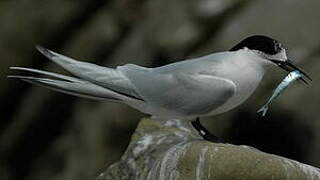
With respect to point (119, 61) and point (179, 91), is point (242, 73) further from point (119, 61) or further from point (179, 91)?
point (119, 61)

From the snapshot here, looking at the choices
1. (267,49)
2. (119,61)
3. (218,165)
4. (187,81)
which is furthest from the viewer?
(119,61)

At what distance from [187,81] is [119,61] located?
283 cm

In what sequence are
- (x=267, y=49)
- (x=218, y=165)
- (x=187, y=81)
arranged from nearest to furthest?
(x=218, y=165), (x=267, y=49), (x=187, y=81)

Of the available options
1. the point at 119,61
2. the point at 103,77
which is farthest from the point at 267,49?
the point at 119,61

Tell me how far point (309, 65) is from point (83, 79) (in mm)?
1888

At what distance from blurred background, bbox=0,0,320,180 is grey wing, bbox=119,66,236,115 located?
1.44m

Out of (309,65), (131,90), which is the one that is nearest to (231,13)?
(309,65)

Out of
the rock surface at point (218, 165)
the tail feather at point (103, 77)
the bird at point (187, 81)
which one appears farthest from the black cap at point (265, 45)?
the tail feather at point (103, 77)

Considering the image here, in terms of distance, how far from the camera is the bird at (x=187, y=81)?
313 centimetres

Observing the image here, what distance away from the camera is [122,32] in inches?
250

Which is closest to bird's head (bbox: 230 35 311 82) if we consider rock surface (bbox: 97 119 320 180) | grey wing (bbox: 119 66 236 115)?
grey wing (bbox: 119 66 236 115)

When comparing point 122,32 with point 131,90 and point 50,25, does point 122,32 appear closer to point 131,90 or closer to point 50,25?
point 50,25

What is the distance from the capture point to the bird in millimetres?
3133

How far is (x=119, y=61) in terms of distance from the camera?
6012 mm
